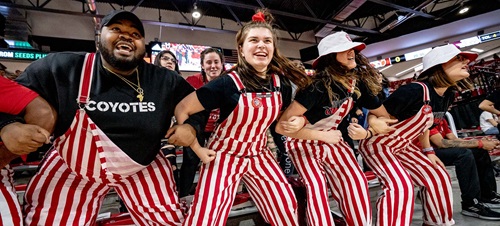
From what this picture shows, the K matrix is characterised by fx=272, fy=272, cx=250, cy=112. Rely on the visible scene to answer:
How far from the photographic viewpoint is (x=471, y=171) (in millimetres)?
2363

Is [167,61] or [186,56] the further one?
[186,56]

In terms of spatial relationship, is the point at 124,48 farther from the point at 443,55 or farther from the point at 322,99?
the point at 443,55

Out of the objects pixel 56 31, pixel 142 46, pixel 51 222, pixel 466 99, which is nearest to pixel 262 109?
pixel 142 46

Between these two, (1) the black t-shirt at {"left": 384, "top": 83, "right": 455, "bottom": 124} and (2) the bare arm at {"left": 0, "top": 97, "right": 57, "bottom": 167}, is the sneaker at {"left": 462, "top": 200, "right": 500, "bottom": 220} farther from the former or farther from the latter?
(2) the bare arm at {"left": 0, "top": 97, "right": 57, "bottom": 167}

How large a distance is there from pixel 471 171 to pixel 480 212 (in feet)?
1.10

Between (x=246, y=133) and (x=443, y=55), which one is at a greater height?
(x=443, y=55)

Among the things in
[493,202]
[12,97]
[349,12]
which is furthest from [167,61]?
[349,12]

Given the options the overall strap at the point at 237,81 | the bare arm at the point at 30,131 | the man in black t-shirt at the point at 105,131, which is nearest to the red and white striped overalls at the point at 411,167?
the overall strap at the point at 237,81

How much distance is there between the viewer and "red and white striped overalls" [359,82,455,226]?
6.23ft

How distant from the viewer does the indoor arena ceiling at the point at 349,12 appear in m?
8.31

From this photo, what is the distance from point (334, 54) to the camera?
200 cm

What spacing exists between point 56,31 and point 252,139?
899 centimetres

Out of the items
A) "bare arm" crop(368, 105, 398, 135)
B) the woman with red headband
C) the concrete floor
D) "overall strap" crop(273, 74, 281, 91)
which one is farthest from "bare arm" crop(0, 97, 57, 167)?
the concrete floor

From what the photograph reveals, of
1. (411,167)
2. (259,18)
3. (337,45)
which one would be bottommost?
(411,167)
